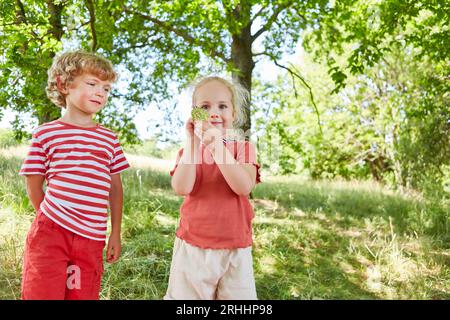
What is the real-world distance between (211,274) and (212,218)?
266mm

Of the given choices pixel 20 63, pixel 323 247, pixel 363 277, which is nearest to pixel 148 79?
pixel 20 63

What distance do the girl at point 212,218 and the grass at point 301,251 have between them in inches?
69.8

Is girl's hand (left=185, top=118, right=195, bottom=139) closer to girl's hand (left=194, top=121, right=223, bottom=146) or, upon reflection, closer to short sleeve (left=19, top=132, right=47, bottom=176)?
girl's hand (left=194, top=121, right=223, bottom=146)

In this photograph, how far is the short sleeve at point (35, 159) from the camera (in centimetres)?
212

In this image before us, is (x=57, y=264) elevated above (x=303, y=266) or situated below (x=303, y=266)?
above

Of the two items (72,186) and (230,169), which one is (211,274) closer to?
(230,169)

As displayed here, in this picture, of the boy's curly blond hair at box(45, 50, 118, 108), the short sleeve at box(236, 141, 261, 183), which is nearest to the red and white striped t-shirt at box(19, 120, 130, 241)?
the boy's curly blond hair at box(45, 50, 118, 108)

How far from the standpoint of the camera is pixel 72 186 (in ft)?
6.91

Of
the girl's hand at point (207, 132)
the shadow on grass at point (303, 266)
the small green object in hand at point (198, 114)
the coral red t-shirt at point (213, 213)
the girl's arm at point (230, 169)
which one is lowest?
the shadow on grass at point (303, 266)

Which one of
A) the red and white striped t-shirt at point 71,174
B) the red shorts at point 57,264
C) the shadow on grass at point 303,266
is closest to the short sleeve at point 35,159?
the red and white striped t-shirt at point 71,174

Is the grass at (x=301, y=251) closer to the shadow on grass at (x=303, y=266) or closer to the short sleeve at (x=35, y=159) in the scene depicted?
the shadow on grass at (x=303, y=266)

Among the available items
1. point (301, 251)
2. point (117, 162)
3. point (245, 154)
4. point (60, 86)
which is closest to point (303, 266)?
point (301, 251)
